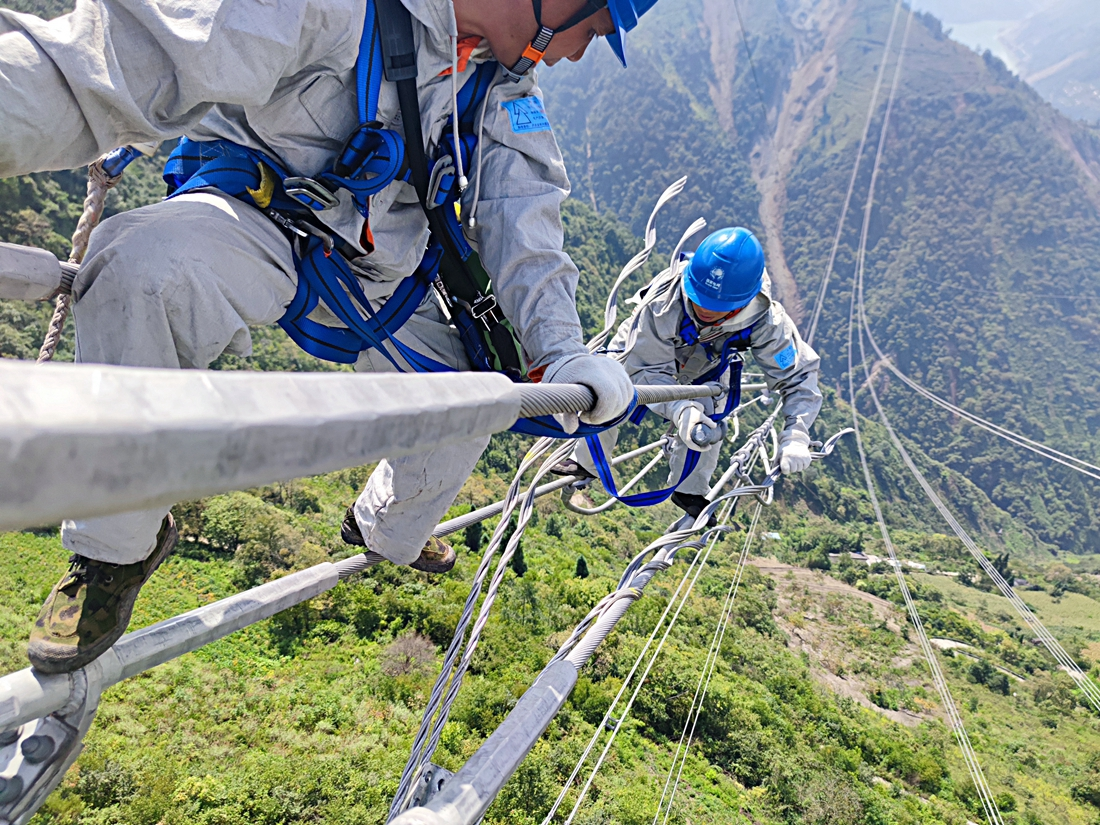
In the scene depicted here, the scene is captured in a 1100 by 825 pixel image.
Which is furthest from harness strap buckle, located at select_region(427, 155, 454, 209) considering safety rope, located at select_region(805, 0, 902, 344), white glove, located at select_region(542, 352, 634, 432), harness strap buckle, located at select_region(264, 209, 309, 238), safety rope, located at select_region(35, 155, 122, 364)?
safety rope, located at select_region(805, 0, 902, 344)

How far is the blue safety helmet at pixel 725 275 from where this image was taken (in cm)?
395

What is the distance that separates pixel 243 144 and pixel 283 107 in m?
0.14

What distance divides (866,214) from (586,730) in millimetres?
111256

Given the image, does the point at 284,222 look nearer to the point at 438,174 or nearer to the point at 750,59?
the point at 438,174

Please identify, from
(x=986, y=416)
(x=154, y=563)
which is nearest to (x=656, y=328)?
(x=154, y=563)

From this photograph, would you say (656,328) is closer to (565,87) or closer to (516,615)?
(516,615)

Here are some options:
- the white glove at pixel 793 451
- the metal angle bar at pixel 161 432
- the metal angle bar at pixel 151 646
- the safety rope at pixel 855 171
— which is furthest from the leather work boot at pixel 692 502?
the safety rope at pixel 855 171

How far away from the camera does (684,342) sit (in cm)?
425

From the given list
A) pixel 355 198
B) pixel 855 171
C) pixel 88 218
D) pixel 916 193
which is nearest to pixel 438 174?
pixel 355 198

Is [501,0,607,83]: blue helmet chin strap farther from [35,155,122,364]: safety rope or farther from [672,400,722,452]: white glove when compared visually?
[672,400,722,452]: white glove

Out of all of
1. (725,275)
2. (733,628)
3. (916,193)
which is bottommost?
(733,628)

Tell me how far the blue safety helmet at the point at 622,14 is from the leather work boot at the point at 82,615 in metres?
1.83

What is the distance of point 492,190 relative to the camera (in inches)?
67.7

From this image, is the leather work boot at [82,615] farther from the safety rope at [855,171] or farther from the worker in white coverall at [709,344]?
the safety rope at [855,171]
